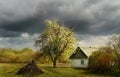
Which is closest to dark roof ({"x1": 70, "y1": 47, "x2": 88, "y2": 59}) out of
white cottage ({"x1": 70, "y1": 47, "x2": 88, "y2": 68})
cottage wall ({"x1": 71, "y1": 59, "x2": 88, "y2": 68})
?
white cottage ({"x1": 70, "y1": 47, "x2": 88, "y2": 68})

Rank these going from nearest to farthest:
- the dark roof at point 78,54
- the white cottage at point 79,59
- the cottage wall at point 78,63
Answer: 1. the cottage wall at point 78,63
2. the white cottage at point 79,59
3. the dark roof at point 78,54

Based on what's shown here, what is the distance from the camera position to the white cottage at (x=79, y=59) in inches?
3889

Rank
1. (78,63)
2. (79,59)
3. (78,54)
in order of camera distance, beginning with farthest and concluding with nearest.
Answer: (78,54), (78,63), (79,59)

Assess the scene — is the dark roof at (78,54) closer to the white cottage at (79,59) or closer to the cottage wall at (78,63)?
the white cottage at (79,59)

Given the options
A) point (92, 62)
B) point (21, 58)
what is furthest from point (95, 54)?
point (21, 58)

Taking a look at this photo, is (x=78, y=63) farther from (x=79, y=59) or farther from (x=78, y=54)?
(x=78, y=54)

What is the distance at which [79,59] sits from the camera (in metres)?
100

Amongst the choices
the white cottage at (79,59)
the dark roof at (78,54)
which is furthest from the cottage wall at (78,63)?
the dark roof at (78,54)

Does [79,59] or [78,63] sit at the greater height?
A: [79,59]

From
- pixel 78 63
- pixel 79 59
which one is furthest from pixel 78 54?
pixel 78 63

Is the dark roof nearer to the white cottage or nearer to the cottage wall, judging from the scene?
the white cottage

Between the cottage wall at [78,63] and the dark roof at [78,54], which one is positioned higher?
the dark roof at [78,54]

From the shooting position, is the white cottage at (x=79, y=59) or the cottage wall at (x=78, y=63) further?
the white cottage at (x=79, y=59)

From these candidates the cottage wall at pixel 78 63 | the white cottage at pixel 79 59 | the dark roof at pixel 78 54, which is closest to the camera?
the cottage wall at pixel 78 63
